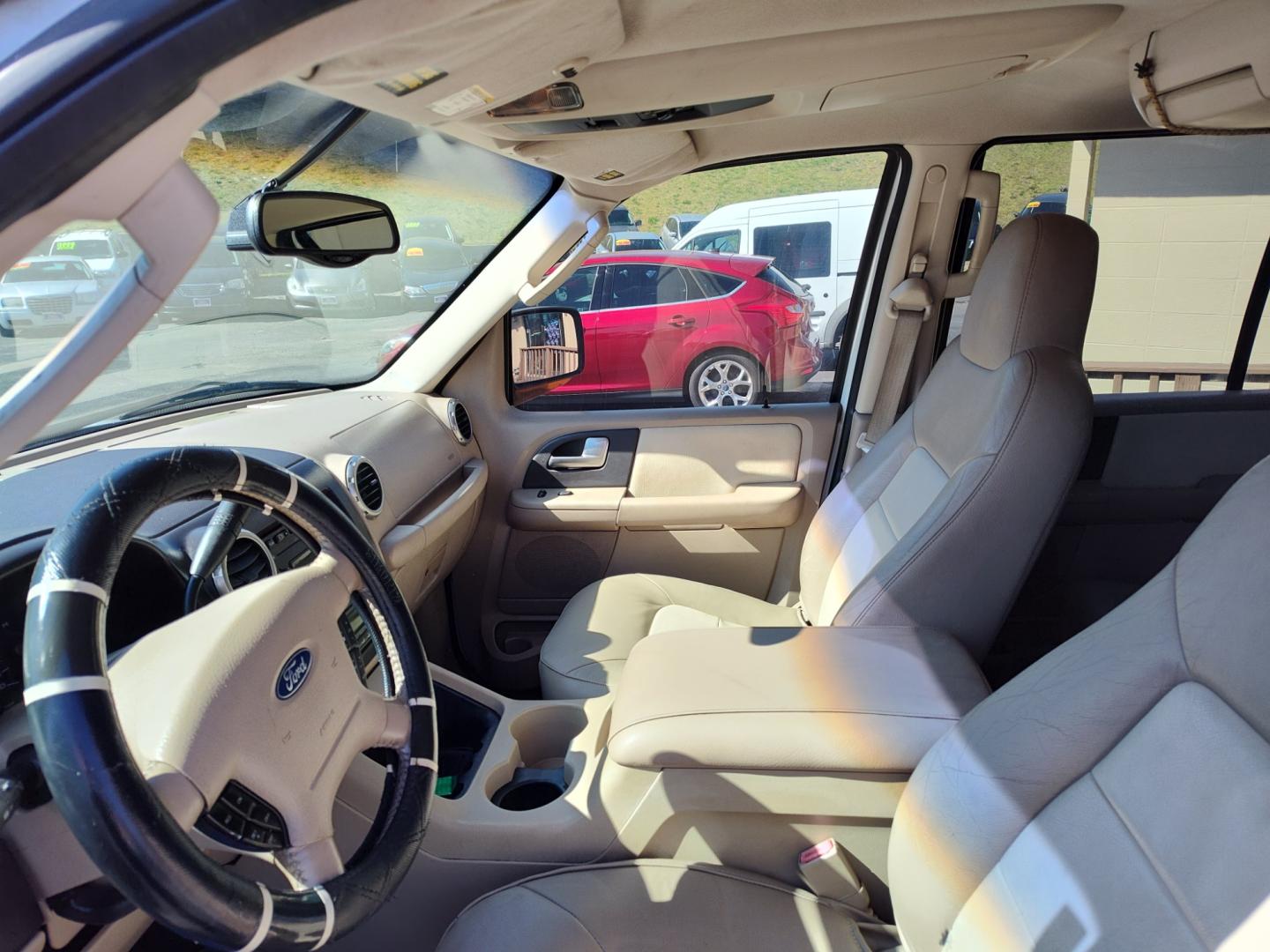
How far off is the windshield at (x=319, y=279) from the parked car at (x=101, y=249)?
22.2 inches

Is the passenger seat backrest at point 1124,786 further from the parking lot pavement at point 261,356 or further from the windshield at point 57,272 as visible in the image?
the parking lot pavement at point 261,356

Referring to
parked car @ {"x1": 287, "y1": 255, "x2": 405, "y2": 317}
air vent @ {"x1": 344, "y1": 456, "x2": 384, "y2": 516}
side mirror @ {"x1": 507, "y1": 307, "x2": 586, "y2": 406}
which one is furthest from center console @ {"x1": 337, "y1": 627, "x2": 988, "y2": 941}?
parked car @ {"x1": 287, "y1": 255, "x2": 405, "y2": 317}

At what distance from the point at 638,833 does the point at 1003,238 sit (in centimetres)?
141

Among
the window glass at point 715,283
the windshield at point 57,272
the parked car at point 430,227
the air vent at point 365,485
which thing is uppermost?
the windshield at point 57,272

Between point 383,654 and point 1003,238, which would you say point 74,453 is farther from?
point 1003,238

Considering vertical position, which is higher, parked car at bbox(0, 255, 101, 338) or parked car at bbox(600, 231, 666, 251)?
parked car at bbox(0, 255, 101, 338)

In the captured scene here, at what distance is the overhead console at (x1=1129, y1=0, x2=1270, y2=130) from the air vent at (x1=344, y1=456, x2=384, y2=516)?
5.77ft

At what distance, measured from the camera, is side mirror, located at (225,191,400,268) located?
1.50 m

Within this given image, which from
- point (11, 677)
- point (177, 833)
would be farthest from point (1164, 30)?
point (11, 677)

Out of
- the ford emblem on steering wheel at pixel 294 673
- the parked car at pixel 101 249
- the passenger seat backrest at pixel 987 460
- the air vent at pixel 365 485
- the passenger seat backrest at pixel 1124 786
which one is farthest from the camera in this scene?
the air vent at pixel 365 485

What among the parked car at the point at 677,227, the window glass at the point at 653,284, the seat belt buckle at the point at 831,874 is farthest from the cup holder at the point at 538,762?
the parked car at the point at 677,227

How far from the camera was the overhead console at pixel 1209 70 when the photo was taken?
1335 millimetres

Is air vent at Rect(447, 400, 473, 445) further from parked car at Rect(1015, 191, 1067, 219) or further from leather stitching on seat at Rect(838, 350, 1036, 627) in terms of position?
parked car at Rect(1015, 191, 1067, 219)

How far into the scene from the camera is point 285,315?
8.38 ft
